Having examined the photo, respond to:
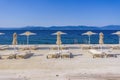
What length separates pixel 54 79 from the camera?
9188mm

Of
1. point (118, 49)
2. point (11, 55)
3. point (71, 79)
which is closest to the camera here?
point (71, 79)

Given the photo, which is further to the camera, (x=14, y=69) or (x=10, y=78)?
(x=14, y=69)

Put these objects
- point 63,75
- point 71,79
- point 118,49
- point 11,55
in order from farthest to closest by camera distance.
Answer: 1. point 118,49
2. point 11,55
3. point 63,75
4. point 71,79

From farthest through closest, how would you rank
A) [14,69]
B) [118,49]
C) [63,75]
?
[118,49]
[14,69]
[63,75]

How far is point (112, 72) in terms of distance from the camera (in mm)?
10383

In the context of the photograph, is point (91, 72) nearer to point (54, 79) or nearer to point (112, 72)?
point (112, 72)

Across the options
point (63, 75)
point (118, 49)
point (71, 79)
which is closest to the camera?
point (71, 79)

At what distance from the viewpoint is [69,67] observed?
11750 millimetres

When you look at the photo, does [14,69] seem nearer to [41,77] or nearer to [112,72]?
[41,77]

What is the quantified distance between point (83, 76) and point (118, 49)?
12.1 m

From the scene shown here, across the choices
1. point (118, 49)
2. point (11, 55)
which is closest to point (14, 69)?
point (11, 55)

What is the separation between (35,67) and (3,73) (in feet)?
6.07

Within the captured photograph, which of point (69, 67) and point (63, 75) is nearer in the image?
point (63, 75)

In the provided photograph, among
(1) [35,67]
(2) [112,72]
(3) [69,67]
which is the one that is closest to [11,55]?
(1) [35,67]
